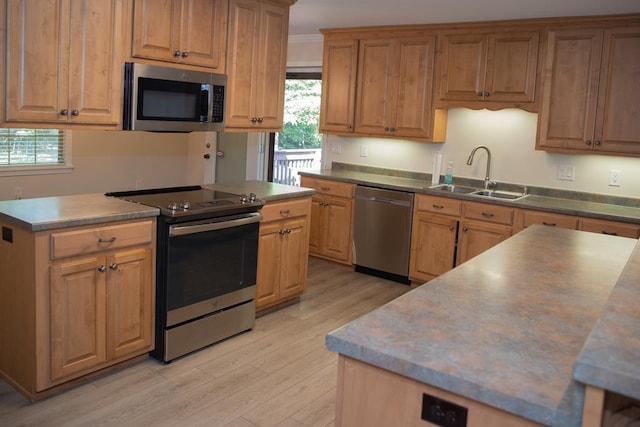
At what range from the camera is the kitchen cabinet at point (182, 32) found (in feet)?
10.9

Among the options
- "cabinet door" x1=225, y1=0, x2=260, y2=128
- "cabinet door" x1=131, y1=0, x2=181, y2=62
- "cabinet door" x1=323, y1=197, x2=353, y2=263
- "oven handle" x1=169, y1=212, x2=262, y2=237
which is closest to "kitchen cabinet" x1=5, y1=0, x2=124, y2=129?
"cabinet door" x1=131, y1=0, x2=181, y2=62

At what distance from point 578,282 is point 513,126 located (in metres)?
3.15

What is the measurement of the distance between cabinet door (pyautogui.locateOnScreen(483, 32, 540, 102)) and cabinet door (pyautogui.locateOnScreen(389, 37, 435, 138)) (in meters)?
0.55

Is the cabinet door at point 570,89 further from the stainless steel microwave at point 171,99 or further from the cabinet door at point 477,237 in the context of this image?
the stainless steel microwave at point 171,99

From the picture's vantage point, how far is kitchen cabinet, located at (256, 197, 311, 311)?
3955mm

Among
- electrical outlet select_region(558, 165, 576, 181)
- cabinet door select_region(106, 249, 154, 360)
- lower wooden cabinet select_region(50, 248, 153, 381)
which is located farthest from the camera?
electrical outlet select_region(558, 165, 576, 181)

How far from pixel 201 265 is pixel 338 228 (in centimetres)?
233

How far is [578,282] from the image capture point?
2.10 meters

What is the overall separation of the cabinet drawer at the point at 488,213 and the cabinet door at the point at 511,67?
0.91m

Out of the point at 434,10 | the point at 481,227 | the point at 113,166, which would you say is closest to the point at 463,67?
the point at 434,10

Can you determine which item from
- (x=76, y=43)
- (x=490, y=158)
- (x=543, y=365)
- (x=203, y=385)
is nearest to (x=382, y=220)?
(x=490, y=158)

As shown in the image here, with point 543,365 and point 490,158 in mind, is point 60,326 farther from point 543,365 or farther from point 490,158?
point 490,158

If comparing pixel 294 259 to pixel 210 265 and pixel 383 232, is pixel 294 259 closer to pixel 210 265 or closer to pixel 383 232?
pixel 210 265

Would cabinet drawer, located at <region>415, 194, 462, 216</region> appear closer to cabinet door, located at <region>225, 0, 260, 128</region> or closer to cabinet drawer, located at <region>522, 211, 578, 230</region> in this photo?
cabinet drawer, located at <region>522, 211, 578, 230</region>
